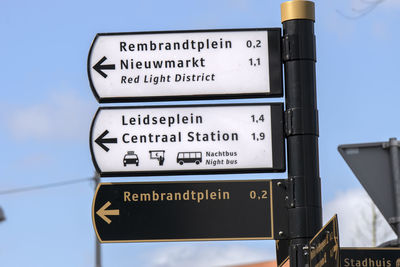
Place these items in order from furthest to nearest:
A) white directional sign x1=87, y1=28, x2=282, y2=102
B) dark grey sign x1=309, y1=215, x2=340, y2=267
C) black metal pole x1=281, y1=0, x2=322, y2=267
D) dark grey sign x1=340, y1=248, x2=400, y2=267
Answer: dark grey sign x1=340, y1=248, x2=400, y2=267 < white directional sign x1=87, y1=28, x2=282, y2=102 < black metal pole x1=281, y1=0, x2=322, y2=267 < dark grey sign x1=309, y1=215, x2=340, y2=267

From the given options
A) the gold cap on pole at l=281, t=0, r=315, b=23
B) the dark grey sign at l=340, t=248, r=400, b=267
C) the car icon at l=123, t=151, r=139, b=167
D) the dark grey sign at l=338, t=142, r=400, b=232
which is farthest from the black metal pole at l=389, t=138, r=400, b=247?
the car icon at l=123, t=151, r=139, b=167

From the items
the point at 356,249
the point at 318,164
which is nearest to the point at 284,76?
the point at 318,164

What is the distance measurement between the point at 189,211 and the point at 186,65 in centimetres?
83

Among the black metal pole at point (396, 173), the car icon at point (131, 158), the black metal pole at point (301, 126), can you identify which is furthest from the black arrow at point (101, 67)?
the black metal pole at point (396, 173)

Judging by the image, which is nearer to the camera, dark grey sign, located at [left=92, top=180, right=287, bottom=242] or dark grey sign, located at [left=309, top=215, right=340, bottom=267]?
dark grey sign, located at [left=309, top=215, right=340, bottom=267]

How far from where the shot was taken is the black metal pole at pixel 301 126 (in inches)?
197

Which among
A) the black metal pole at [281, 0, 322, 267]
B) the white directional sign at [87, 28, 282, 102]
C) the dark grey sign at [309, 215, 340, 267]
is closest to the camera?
the dark grey sign at [309, 215, 340, 267]

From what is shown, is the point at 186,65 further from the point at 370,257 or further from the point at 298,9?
the point at 370,257

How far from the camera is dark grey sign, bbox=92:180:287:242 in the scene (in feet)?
16.6

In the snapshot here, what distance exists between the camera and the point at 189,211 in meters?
5.09

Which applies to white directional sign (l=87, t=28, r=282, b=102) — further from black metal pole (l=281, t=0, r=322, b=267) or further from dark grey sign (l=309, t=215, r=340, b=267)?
dark grey sign (l=309, t=215, r=340, b=267)

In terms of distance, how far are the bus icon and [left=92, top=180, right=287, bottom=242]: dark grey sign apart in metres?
0.13

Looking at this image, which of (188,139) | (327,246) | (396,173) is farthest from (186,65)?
(396,173)

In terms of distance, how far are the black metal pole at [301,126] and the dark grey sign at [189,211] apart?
0.10 meters
